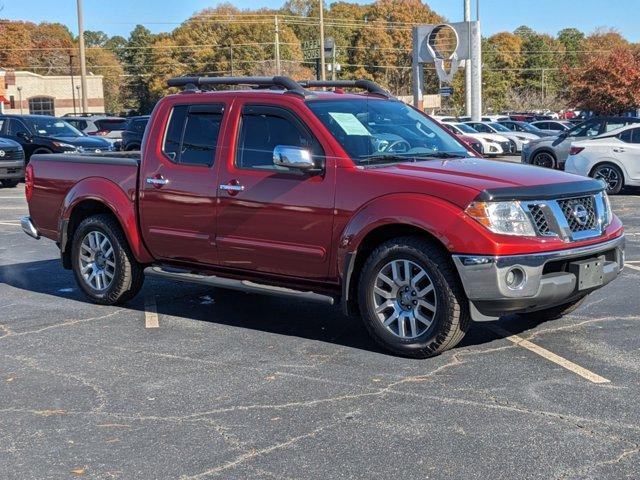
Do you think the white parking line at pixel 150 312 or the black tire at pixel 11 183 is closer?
the white parking line at pixel 150 312

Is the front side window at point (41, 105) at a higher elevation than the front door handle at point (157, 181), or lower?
higher

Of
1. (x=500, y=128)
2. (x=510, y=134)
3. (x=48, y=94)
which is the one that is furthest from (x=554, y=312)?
(x=48, y=94)

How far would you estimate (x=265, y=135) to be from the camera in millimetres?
6910

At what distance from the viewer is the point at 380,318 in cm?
616

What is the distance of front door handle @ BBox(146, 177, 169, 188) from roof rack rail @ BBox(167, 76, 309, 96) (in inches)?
33.4

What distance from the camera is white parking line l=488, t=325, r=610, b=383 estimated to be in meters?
5.60

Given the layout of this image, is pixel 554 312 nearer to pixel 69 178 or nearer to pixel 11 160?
pixel 69 178

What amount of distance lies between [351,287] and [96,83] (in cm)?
8156

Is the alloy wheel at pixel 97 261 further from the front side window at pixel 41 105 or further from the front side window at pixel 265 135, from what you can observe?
the front side window at pixel 41 105

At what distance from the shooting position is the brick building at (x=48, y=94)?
261 ft

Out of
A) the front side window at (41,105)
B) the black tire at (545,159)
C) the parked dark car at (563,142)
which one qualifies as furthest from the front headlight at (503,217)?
the front side window at (41,105)

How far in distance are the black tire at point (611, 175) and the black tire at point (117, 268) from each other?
12.1 metres

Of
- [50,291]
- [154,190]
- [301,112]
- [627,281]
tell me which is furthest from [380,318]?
[50,291]

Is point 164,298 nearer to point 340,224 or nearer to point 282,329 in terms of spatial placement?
point 282,329
